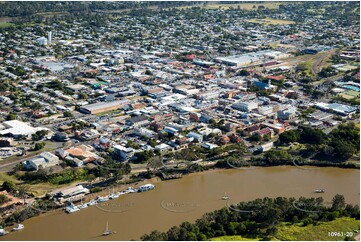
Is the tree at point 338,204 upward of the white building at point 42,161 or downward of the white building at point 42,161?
upward

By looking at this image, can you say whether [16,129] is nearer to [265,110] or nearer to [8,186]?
[8,186]

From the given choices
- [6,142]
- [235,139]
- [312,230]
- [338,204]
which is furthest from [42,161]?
[338,204]

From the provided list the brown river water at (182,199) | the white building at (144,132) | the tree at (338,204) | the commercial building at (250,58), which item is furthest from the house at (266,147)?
the commercial building at (250,58)

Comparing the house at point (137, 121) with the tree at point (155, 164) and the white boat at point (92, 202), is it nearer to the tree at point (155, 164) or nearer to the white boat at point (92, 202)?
the tree at point (155, 164)

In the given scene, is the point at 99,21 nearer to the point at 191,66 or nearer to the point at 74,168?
the point at 191,66

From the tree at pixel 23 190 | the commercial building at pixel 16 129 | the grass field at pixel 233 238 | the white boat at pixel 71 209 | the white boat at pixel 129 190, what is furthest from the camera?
the commercial building at pixel 16 129

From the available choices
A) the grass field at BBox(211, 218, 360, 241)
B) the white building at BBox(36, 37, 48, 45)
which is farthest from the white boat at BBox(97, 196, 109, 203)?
the white building at BBox(36, 37, 48, 45)
